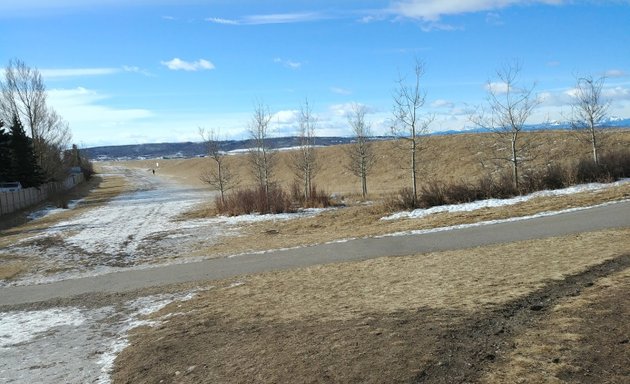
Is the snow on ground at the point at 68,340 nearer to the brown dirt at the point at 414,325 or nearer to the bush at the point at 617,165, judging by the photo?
the brown dirt at the point at 414,325

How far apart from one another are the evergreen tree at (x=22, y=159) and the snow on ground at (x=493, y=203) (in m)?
38.4

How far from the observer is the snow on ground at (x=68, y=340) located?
6.41 m

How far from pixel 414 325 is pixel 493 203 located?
45.8ft

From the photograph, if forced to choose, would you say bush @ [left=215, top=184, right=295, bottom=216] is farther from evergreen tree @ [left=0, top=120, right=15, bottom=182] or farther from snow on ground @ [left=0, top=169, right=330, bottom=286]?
evergreen tree @ [left=0, top=120, right=15, bottom=182]

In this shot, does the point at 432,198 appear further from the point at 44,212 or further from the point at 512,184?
the point at 44,212

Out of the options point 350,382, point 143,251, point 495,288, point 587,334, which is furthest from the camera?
point 143,251

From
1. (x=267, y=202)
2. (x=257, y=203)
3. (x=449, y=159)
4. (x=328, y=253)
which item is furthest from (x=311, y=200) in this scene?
(x=449, y=159)

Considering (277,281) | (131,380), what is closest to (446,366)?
(131,380)

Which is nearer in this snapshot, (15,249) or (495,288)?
(495,288)

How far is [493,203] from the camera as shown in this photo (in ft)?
61.4

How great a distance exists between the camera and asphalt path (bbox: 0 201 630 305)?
11.5 m

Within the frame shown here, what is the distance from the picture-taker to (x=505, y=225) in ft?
44.9

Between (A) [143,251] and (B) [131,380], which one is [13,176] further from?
(B) [131,380]

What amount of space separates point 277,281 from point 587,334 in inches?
243
